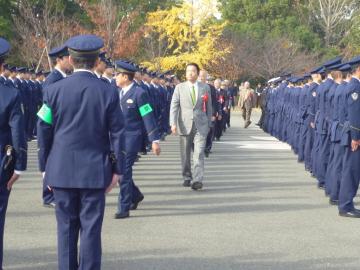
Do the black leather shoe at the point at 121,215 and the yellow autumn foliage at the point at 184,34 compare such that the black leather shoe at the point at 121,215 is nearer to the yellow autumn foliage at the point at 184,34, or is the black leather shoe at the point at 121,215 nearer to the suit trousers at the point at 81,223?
the suit trousers at the point at 81,223

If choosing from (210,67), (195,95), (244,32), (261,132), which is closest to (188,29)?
(210,67)

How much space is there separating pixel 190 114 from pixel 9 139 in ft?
21.5

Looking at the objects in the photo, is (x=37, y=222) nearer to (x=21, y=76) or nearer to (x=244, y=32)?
(x=21, y=76)

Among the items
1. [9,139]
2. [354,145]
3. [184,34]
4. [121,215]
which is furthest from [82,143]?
[184,34]

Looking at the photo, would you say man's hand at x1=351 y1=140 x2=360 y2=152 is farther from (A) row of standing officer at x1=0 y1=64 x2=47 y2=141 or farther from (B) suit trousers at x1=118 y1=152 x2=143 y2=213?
(A) row of standing officer at x1=0 y1=64 x2=47 y2=141

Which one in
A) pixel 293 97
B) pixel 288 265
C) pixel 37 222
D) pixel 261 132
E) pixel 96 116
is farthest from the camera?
pixel 261 132

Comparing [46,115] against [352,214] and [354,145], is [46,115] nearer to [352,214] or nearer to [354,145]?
[354,145]

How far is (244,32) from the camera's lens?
6247 cm

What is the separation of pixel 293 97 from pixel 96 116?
14646 mm

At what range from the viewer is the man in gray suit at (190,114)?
1266 centimetres

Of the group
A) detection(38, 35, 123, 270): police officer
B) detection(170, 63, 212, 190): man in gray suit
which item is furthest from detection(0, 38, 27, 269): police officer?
detection(170, 63, 212, 190): man in gray suit

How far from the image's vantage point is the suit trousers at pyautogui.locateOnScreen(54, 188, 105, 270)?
5.83m

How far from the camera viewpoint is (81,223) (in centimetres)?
589

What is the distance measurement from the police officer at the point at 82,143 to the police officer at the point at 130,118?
11.8 ft
